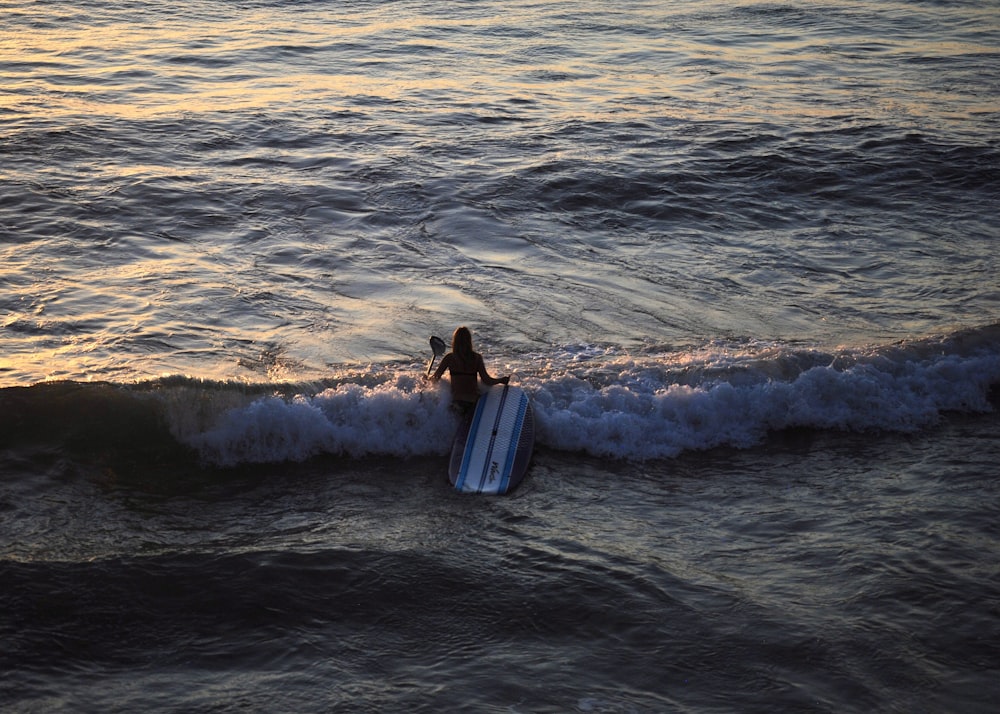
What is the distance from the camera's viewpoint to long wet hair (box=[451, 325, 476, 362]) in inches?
386

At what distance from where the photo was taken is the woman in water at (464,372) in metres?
9.89

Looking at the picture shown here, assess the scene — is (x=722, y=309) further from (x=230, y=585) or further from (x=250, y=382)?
(x=230, y=585)

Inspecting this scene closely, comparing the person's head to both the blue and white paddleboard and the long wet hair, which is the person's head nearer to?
the long wet hair

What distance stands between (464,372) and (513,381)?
876 mm

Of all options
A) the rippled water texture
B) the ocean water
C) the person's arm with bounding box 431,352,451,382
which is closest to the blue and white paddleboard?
the ocean water

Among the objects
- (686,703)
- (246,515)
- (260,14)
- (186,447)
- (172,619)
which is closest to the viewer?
(686,703)

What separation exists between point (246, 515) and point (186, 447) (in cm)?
152

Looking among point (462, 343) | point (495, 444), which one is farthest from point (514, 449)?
point (462, 343)

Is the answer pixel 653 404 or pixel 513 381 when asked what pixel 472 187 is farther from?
pixel 653 404

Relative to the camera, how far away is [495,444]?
9.43m

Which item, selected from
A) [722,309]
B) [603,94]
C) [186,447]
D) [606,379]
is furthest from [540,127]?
[186,447]

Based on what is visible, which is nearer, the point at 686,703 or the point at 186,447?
the point at 686,703

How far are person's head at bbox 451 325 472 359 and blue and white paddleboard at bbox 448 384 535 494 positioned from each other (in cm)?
48

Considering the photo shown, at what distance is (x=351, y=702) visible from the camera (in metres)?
5.99
